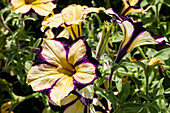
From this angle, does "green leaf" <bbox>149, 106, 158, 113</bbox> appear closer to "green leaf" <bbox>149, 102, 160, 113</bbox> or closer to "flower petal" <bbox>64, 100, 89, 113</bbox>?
"green leaf" <bbox>149, 102, 160, 113</bbox>

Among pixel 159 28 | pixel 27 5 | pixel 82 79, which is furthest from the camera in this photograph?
pixel 159 28

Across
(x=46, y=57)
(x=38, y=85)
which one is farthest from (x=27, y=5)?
(x=38, y=85)

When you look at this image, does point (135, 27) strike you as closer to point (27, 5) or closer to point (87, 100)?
point (87, 100)

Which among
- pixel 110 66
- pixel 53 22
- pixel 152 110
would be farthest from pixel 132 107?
pixel 53 22

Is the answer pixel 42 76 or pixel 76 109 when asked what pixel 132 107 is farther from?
pixel 42 76

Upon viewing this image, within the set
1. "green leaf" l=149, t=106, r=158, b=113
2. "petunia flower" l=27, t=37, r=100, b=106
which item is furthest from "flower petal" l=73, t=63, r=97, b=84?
"green leaf" l=149, t=106, r=158, b=113

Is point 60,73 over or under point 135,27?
under
